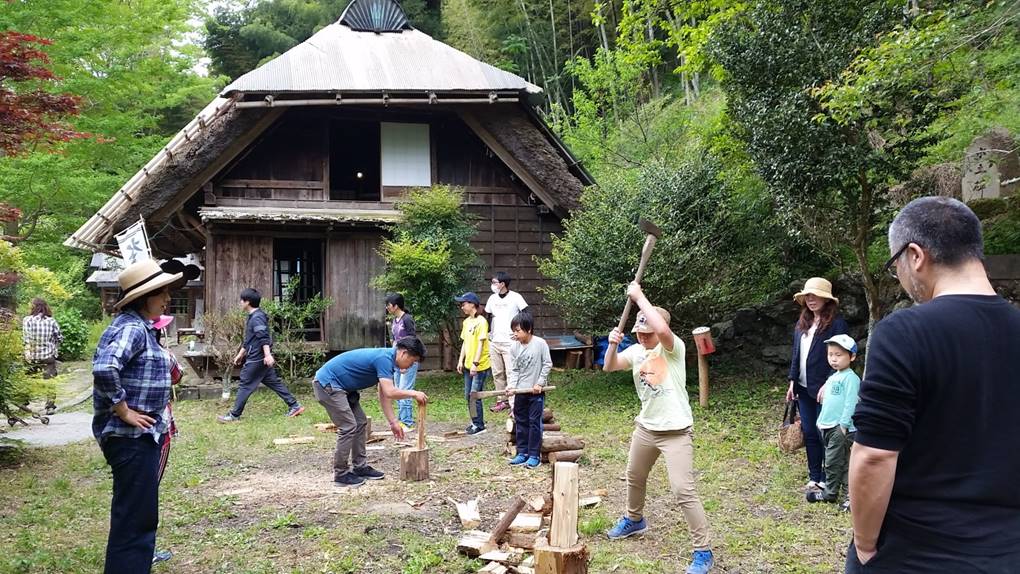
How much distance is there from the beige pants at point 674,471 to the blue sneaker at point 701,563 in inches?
1.5

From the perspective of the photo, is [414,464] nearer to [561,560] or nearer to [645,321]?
[645,321]

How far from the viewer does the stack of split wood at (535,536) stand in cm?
370

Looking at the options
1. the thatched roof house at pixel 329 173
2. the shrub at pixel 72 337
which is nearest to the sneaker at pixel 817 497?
the thatched roof house at pixel 329 173

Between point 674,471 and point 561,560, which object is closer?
point 561,560

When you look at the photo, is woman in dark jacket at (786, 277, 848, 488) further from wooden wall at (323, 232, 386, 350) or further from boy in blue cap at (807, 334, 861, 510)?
wooden wall at (323, 232, 386, 350)

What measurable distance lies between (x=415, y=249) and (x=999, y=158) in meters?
8.34

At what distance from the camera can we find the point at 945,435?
2016mm

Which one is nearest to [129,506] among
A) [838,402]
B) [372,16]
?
[838,402]

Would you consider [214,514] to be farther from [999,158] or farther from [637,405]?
[999,158]

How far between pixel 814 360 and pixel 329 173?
10427mm

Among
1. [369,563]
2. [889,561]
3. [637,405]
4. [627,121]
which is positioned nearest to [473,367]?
[637,405]

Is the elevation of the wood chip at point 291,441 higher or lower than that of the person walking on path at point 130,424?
lower

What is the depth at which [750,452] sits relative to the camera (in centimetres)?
770

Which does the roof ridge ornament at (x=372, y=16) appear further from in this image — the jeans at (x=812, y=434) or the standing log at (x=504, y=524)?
the standing log at (x=504, y=524)
